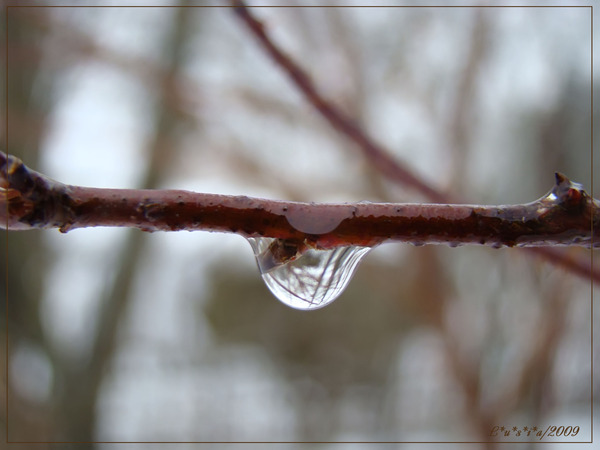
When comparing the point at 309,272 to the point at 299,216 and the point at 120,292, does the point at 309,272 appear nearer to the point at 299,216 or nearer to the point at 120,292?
A: the point at 299,216

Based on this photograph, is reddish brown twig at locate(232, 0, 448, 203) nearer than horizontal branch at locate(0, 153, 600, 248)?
No

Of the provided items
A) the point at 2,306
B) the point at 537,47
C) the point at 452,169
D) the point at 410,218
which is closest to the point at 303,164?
the point at 452,169

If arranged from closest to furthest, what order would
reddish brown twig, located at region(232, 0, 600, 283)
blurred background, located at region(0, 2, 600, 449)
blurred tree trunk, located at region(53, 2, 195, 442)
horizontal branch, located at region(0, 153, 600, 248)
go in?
horizontal branch, located at region(0, 153, 600, 248), reddish brown twig, located at region(232, 0, 600, 283), blurred background, located at region(0, 2, 600, 449), blurred tree trunk, located at region(53, 2, 195, 442)

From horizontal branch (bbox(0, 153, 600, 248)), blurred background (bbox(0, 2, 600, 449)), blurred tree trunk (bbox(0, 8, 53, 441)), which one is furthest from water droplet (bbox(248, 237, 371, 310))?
blurred tree trunk (bbox(0, 8, 53, 441))

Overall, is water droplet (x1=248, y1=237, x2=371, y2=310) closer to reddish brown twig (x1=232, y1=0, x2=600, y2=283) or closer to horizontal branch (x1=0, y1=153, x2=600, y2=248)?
horizontal branch (x1=0, y1=153, x2=600, y2=248)

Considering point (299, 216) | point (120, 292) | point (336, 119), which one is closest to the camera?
point (299, 216)

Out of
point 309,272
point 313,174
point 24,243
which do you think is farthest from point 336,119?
point 24,243

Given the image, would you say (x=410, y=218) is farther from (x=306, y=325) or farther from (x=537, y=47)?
(x=306, y=325)
